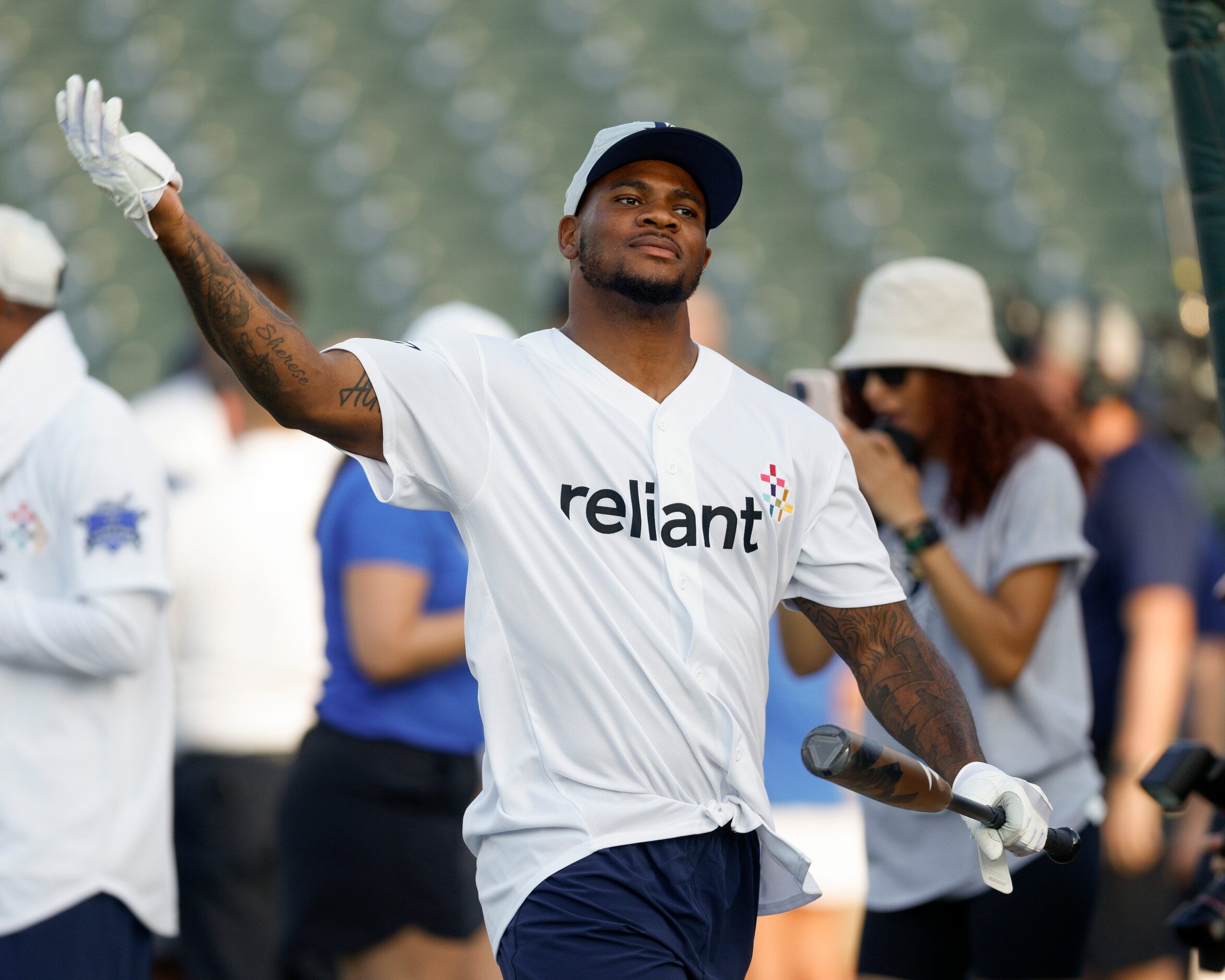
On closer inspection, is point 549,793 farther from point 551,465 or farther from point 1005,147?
point 1005,147

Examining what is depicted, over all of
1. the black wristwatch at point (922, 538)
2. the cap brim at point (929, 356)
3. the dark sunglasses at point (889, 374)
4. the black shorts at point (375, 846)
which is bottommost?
the black shorts at point (375, 846)

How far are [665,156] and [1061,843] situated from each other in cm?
120

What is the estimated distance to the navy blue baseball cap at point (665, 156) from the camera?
252 centimetres

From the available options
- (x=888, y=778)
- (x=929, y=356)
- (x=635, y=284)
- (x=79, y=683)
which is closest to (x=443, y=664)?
(x=79, y=683)

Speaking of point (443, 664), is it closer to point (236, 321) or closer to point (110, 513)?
point (110, 513)

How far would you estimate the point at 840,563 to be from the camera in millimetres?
2594

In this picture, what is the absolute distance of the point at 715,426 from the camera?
2.50m

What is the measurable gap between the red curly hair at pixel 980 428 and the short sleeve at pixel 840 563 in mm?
968

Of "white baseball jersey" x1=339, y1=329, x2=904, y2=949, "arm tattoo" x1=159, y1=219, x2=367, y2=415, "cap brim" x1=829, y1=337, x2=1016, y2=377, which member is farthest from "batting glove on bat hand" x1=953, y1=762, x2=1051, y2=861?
"cap brim" x1=829, y1=337, x2=1016, y2=377

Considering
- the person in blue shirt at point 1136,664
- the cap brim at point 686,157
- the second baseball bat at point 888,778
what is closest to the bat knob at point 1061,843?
the second baseball bat at point 888,778

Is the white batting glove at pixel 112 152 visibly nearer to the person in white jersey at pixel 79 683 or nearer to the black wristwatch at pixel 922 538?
the person in white jersey at pixel 79 683

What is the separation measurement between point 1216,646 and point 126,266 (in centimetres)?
1011

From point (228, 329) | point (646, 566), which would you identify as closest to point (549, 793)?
point (646, 566)

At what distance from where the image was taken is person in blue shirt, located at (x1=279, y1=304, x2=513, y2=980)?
394 centimetres
